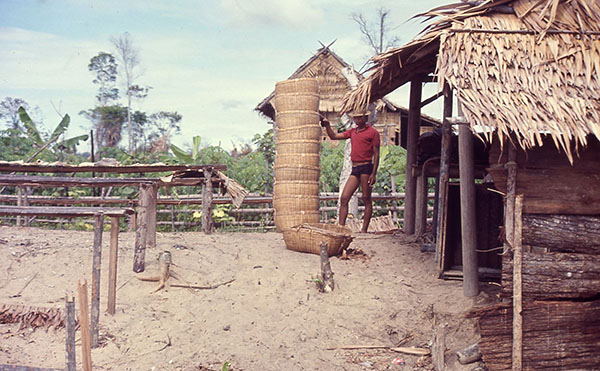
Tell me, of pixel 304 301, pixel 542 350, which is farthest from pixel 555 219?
pixel 304 301

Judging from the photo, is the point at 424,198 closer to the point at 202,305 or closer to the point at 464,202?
the point at 464,202

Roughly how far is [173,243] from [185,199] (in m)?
3.22

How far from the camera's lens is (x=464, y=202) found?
5555 millimetres

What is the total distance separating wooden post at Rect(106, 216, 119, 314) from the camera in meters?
5.07

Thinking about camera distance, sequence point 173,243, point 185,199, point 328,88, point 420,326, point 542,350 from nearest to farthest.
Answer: point 542,350, point 420,326, point 173,243, point 185,199, point 328,88

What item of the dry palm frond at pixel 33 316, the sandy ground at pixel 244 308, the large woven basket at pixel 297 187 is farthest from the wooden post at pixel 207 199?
the dry palm frond at pixel 33 316

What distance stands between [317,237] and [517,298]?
273cm

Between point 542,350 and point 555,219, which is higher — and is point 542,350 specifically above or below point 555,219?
below

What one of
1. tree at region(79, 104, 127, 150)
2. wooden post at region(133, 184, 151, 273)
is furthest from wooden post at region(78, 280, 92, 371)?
tree at region(79, 104, 127, 150)

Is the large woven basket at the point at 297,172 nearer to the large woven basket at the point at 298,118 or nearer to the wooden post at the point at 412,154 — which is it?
the large woven basket at the point at 298,118

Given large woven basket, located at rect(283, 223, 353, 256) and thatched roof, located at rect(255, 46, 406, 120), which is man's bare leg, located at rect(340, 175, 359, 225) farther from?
thatched roof, located at rect(255, 46, 406, 120)

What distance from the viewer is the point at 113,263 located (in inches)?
204

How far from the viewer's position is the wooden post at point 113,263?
507cm

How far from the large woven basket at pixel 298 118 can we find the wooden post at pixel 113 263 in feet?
9.64
